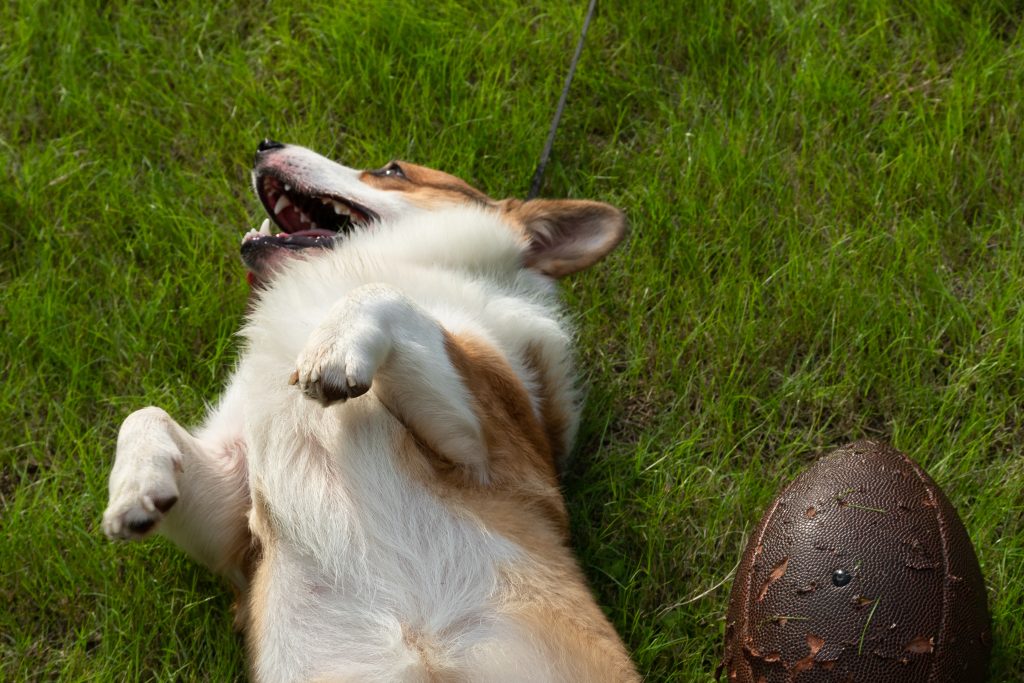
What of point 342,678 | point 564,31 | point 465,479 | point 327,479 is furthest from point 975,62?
point 342,678

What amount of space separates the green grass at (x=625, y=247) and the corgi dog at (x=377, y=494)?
20.3 inches

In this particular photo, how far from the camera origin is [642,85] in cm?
456

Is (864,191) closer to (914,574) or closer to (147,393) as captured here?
(914,574)

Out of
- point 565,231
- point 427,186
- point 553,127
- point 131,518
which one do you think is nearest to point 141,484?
point 131,518

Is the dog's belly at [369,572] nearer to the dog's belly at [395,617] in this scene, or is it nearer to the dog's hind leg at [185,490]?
the dog's belly at [395,617]

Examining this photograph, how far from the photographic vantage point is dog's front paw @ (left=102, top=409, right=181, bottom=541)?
9.53 ft

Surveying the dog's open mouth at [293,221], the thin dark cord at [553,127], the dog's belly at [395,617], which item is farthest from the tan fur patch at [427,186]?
the dog's belly at [395,617]

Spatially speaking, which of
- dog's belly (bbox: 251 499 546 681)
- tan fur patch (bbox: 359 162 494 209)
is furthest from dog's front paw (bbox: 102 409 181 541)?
tan fur patch (bbox: 359 162 494 209)

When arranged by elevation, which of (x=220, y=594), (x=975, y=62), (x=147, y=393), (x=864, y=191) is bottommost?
(x=220, y=594)

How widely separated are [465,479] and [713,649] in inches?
42.6

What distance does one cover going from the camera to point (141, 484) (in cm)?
→ 294

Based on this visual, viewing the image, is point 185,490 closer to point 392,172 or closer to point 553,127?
point 392,172

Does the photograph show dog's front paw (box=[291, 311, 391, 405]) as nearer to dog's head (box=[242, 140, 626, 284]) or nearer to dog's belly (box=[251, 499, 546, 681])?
dog's belly (box=[251, 499, 546, 681])

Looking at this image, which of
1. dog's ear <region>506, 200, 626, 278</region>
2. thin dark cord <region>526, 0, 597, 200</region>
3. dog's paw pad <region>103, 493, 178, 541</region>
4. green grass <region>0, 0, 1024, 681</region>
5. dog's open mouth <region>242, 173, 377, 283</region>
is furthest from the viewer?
thin dark cord <region>526, 0, 597, 200</region>
